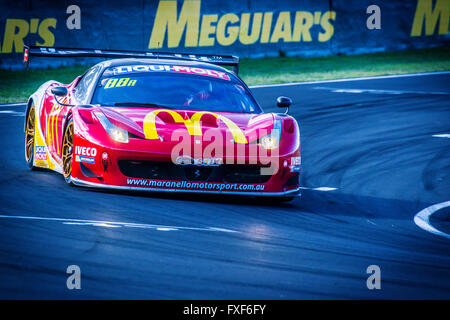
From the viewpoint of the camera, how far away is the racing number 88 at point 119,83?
8305 mm

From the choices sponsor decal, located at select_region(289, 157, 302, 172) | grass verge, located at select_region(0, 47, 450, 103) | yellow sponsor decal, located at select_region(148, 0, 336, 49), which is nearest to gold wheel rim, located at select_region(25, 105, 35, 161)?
sponsor decal, located at select_region(289, 157, 302, 172)

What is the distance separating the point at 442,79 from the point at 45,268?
15.5m

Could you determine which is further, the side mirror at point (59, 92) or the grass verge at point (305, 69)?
the grass verge at point (305, 69)

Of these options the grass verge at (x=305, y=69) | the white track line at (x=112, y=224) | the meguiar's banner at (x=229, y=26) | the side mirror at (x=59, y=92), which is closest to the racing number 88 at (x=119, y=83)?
the side mirror at (x=59, y=92)

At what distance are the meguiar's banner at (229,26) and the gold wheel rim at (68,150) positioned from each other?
32.9 ft

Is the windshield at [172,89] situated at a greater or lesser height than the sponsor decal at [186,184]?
greater

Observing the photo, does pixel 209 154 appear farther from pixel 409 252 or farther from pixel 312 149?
pixel 312 149

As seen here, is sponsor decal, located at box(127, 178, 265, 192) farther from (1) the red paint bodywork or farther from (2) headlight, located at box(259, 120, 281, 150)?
(2) headlight, located at box(259, 120, 281, 150)

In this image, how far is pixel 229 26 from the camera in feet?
67.6

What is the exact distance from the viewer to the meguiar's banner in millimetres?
17750

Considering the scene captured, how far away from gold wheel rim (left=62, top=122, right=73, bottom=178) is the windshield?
43 cm

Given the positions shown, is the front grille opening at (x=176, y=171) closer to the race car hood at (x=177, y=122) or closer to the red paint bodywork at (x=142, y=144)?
the red paint bodywork at (x=142, y=144)

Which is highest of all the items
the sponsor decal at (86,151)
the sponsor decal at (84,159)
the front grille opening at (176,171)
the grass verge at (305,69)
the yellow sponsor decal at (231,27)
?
the yellow sponsor decal at (231,27)
